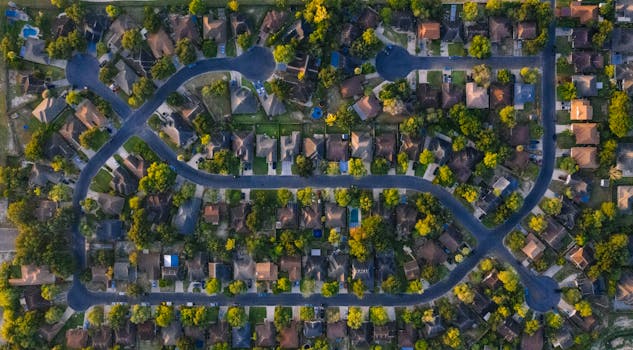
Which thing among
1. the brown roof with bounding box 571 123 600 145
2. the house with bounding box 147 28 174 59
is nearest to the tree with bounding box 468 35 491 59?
the brown roof with bounding box 571 123 600 145

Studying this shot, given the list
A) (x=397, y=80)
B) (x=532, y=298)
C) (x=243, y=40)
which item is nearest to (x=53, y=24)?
(x=243, y=40)

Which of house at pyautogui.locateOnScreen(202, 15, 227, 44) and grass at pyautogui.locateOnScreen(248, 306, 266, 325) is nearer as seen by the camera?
house at pyautogui.locateOnScreen(202, 15, 227, 44)

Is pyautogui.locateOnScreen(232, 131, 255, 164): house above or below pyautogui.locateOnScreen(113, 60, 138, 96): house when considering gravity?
below

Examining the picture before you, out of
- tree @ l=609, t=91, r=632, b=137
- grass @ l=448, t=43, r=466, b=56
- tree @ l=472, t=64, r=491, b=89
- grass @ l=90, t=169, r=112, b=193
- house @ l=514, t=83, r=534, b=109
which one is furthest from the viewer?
grass @ l=90, t=169, r=112, b=193

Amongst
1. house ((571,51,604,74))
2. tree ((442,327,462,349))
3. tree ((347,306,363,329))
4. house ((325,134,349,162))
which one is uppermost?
house ((571,51,604,74))

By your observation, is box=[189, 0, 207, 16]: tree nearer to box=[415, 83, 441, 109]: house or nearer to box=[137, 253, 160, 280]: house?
box=[415, 83, 441, 109]: house

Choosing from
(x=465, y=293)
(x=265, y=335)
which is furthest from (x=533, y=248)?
(x=265, y=335)

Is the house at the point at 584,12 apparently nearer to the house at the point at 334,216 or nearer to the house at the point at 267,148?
the house at the point at 334,216

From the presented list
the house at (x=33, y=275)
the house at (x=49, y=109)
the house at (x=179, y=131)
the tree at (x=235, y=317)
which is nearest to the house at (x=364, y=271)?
the tree at (x=235, y=317)

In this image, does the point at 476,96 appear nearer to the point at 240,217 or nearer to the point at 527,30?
the point at 527,30
